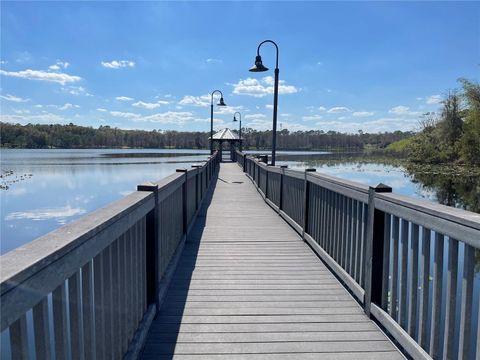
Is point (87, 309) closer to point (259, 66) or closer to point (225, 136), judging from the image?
point (259, 66)

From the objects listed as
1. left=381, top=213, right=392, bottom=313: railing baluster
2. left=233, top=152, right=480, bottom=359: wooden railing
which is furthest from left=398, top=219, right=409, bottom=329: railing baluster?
left=381, top=213, right=392, bottom=313: railing baluster

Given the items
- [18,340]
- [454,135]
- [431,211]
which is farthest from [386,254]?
[454,135]

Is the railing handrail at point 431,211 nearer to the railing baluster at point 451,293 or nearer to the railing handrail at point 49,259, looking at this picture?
the railing baluster at point 451,293

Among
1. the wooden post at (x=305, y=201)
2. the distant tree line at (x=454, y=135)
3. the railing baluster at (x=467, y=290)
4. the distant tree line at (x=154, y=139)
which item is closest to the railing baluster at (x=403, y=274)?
the railing baluster at (x=467, y=290)

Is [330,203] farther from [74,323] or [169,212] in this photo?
[74,323]

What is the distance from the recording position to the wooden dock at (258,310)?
286 centimetres

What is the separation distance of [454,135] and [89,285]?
5241 centimetres

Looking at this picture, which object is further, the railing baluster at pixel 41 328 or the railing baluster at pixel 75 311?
the railing baluster at pixel 75 311

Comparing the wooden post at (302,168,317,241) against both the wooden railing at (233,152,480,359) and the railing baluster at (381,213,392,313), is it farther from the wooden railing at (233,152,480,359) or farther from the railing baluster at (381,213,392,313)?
the railing baluster at (381,213,392,313)

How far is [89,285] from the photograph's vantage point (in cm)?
Answer: 190

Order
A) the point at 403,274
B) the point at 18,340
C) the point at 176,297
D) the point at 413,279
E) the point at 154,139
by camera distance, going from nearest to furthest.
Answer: the point at 18,340
the point at 413,279
the point at 403,274
the point at 176,297
the point at 154,139

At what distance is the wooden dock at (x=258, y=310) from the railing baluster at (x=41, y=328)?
1.46m

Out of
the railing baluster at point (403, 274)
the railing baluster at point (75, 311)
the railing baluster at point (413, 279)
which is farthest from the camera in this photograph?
the railing baluster at point (403, 274)

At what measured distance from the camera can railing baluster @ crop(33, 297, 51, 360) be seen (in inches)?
54.7
